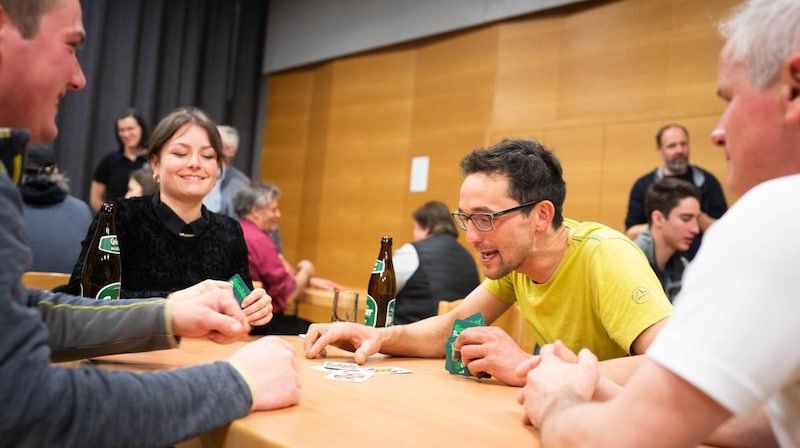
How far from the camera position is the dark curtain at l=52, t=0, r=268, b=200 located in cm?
600

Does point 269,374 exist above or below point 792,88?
below

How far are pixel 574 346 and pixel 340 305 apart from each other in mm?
684

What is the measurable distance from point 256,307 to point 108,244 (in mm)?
514

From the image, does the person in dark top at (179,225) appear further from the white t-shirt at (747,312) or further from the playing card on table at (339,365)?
the white t-shirt at (747,312)

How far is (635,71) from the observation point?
4594 millimetres

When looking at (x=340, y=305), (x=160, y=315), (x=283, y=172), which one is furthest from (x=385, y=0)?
(x=160, y=315)

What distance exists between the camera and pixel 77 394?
31.7 inches

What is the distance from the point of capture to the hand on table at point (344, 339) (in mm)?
1544

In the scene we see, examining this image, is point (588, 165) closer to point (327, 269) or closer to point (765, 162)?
point (327, 269)

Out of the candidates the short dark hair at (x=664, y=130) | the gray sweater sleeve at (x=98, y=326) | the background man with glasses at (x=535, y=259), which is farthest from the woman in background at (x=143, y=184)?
the short dark hair at (x=664, y=130)

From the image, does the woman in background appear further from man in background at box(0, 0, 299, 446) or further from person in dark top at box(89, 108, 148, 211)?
man in background at box(0, 0, 299, 446)

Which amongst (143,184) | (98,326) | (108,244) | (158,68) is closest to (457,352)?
(98,326)

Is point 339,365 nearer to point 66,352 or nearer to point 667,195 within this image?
point 66,352

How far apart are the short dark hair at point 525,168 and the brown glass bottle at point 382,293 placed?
1.69 ft
